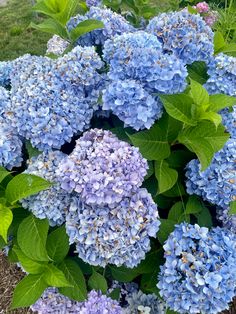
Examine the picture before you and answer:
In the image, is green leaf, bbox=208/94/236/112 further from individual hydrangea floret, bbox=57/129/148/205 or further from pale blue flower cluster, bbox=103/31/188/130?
individual hydrangea floret, bbox=57/129/148/205

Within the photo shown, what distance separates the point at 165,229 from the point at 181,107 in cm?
52

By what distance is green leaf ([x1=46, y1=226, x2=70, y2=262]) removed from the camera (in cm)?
168

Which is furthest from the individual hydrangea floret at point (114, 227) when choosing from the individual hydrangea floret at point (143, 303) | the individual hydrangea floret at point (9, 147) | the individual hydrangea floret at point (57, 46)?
the individual hydrangea floret at point (57, 46)

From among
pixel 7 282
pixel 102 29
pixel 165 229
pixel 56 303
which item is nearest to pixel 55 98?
pixel 102 29

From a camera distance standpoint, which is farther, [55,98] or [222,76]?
[222,76]

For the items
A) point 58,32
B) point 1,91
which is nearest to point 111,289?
point 1,91

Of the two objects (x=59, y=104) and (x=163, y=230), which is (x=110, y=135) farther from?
(x=163, y=230)

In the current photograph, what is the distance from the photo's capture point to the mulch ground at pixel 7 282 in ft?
9.27

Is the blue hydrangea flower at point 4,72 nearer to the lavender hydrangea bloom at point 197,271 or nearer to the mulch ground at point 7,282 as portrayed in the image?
the lavender hydrangea bloom at point 197,271

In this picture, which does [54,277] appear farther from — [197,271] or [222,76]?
[222,76]

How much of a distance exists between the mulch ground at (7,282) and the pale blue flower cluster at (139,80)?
1830 millimetres

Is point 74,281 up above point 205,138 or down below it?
below

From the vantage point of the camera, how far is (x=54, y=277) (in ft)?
5.31

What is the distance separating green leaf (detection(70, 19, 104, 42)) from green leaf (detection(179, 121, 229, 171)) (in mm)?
623
